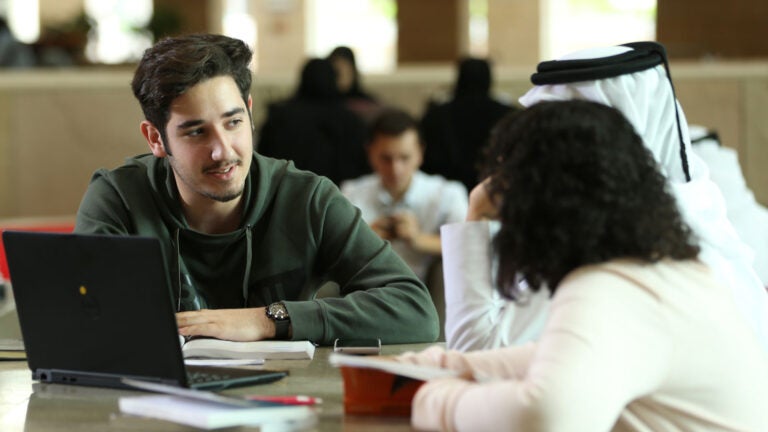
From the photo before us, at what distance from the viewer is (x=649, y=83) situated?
90.7 inches

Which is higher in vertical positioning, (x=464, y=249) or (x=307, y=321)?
(x=464, y=249)

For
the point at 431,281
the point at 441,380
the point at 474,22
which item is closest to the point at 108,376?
the point at 441,380

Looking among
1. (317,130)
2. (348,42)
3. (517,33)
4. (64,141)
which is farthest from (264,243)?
(348,42)

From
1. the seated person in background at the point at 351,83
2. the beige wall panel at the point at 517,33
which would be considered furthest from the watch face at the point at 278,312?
the beige wall panel at the point at 517,33

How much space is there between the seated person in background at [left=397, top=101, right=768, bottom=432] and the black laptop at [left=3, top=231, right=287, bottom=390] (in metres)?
0.44

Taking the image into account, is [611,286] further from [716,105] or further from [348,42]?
[348,42]

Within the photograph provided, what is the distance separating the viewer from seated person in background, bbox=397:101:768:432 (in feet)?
4.97

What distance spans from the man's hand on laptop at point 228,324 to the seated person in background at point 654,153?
376 millimetres

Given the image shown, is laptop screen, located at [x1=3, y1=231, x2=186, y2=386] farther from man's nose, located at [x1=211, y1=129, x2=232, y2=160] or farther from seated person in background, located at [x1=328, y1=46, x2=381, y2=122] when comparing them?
seated person in background, located at [x1=328, y1=46, x2=381, y2=122]

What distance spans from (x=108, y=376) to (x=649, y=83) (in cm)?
118

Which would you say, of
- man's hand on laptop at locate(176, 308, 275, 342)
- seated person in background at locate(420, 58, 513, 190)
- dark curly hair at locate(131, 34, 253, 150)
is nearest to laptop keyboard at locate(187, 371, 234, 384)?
man's hand on laptop at locate(176, 308, 275, 342)

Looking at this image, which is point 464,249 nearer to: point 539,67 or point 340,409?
point 539,67

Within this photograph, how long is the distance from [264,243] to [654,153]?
889mm

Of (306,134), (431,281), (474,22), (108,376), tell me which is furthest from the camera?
(474,22)
